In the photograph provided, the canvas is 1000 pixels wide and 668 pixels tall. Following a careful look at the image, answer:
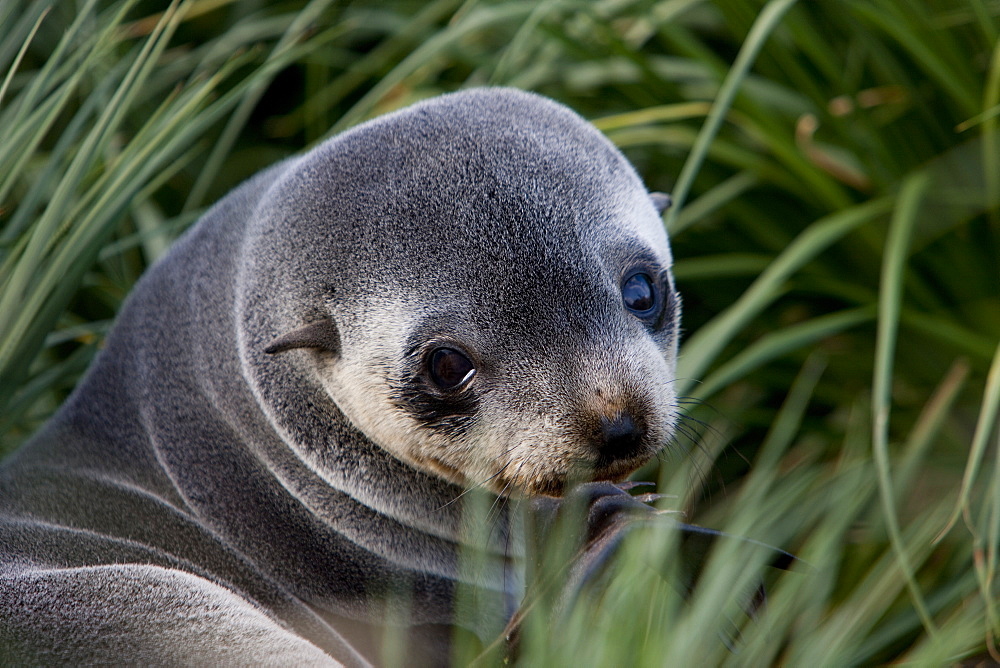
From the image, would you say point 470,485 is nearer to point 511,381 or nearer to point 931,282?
point 511,381

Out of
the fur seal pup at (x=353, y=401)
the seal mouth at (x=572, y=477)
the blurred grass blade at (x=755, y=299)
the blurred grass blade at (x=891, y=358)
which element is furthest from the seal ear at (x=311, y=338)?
the blurred grass blade at (x=891, y=358)

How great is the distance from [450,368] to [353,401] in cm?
24

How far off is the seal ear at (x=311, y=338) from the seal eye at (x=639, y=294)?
2.00 feet

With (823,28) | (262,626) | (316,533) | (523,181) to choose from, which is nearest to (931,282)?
(823,28)

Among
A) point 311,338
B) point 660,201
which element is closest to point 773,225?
point 660,201

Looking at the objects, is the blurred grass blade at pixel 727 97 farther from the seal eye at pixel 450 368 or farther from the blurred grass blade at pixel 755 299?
the seal eye at pixel 450 368

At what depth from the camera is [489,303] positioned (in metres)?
1.81

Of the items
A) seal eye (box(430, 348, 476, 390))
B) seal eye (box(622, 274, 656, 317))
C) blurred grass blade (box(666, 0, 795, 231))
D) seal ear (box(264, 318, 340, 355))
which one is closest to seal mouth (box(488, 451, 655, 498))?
seal eye (box(430, 348, 476, 390))

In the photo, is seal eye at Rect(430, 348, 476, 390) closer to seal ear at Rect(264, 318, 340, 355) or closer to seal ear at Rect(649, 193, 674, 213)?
seal ear at Rect(264, 318, 340, 355)

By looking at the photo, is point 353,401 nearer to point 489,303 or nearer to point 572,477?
point 489,303

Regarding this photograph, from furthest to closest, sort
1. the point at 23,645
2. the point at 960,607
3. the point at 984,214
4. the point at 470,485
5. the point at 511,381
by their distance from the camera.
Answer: the point at 984,214, the point at 960,607, the point at 470,485, the point at 511,381, the point at 23,645

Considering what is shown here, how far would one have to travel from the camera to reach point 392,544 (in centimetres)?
206

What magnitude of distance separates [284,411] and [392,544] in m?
0.37

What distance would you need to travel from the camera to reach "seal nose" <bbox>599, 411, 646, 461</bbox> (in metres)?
1.75
